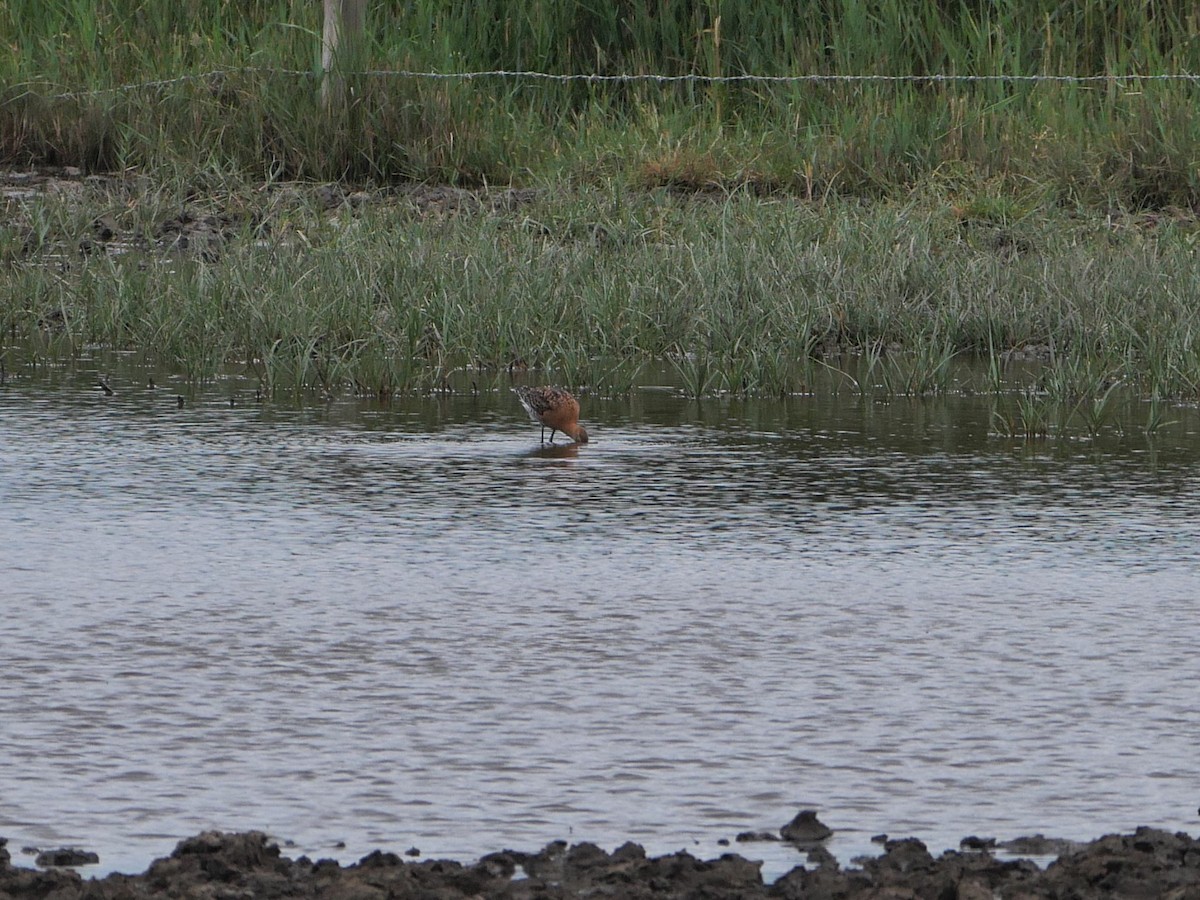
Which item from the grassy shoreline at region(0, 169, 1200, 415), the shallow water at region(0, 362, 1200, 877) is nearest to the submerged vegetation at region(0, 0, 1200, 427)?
the grassy shoreline at region(0, 169, 1200, 415)

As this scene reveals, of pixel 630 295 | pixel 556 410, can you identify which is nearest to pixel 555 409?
pixel 556 410

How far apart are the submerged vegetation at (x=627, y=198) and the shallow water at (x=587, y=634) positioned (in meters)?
1.35

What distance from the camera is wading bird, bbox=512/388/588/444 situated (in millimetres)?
7949

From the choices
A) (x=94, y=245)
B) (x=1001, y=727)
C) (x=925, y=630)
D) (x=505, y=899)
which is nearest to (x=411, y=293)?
(x=94, y=245)

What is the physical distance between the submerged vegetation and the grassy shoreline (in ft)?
0.08

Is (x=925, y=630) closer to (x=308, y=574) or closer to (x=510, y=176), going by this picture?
(x=308, y=574)

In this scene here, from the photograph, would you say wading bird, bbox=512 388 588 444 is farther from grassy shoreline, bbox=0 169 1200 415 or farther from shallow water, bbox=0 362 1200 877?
grassy shoreline, bbox=0 169 1200 415

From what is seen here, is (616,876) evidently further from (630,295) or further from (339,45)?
(339,45)

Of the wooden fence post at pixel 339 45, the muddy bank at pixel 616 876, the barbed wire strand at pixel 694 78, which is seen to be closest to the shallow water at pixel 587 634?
the muddy bank at pixel 616 876

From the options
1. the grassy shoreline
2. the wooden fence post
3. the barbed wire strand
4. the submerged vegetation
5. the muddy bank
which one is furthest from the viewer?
the barbed wire strand

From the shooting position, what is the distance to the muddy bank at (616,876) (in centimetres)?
351

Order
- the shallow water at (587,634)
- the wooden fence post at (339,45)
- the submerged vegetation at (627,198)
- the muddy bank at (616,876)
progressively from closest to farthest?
the muddy bank at (616,876), the shallow water at (587,634), the submerged vegetation at (627,198), the wooden fence post at (339,45)

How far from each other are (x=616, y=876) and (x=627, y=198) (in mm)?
10290

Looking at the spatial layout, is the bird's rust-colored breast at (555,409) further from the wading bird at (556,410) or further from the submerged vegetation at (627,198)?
the submerged vegetation at (627,198)
